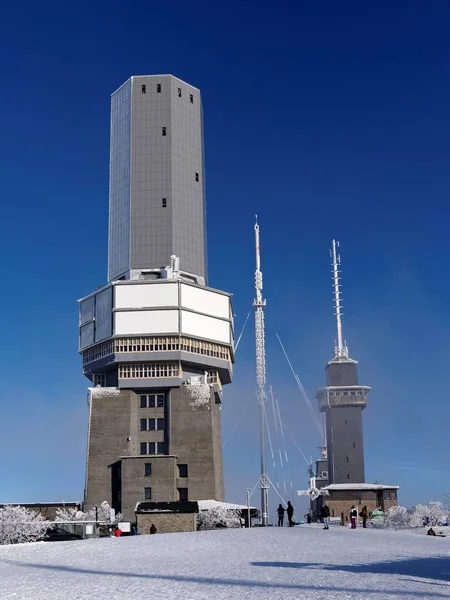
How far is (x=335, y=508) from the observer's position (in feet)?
461

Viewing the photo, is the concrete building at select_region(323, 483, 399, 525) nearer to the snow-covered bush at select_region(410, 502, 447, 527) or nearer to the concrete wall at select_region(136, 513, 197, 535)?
the snow-covered bush at select_region(410, 502, 447, 527)

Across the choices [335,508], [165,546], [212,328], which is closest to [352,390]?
[335,508]

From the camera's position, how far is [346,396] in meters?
168

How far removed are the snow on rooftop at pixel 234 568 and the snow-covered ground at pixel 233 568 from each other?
0.11 ft

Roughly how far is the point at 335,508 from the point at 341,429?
92.7 feet

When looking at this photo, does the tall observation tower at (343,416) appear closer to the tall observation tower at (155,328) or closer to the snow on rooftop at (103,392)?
the tall observation tower at (155,328)

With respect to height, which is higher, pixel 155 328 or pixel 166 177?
pixel 166 177

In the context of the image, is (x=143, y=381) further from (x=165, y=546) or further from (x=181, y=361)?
(x=165, y=546)

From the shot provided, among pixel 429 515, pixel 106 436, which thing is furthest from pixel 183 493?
pixel 429 515

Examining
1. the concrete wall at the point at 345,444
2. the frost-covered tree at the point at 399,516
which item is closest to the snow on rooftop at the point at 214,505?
the frost-covered tree at the point at 399,516

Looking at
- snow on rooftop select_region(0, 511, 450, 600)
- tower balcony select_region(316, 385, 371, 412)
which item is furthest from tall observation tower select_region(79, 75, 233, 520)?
snow on rooftop select_region(0, 511, 450, 600)

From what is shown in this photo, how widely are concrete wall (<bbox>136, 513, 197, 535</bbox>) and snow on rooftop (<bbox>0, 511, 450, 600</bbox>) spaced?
13040 millimetres

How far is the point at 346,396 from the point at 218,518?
78462 millimetres

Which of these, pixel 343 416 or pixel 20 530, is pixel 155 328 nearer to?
pixel 20 530
